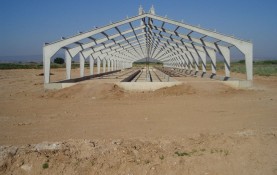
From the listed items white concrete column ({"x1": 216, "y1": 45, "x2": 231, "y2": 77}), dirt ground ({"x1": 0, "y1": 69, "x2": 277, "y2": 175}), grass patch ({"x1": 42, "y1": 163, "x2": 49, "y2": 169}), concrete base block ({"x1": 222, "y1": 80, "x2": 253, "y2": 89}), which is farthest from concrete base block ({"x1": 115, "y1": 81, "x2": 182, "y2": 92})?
grass patch ({"x1": 42, "y1": 163, "x2": 49, "y2": 169})

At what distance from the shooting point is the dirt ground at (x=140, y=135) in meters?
5.38

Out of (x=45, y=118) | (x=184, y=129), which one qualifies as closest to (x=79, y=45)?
(x=45, y=118)

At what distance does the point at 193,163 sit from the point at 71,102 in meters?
8.00

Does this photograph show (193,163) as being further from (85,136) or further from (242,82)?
(242,82)

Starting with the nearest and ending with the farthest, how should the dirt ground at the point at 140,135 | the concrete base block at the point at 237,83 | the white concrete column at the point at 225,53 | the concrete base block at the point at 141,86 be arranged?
the dirt ground at the point at 140,135, the concrete base block at the point at 141,86, the concrete base block at the point at 237,83, the white concrete column at the point at 225,53

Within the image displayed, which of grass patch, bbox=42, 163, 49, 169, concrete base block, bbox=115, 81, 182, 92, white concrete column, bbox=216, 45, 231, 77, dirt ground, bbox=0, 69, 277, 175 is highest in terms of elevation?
white concrete column, bbox=216, 45, 231, 77

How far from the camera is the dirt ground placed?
17.6ft

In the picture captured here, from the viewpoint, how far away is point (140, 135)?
7.12 metres

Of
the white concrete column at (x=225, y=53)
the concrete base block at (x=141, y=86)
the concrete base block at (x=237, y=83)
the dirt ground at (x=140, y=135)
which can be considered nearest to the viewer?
the dirt ground at (x=140, y=135)

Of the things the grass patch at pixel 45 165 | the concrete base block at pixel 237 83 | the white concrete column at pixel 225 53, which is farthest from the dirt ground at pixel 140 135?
the white concrete column at pixel 225 53

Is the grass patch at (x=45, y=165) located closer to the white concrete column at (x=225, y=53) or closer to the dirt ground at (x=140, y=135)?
the dirt ground at (x=140, y=135)

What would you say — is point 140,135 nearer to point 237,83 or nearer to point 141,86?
point 141,86

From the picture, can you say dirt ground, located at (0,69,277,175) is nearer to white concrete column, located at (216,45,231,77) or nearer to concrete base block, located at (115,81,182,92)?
concrete base block, located at (115,81,182,92)

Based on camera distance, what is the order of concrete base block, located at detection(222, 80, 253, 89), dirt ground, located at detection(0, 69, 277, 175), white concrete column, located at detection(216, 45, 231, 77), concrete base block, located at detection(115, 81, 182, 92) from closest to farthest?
1. dirt ground, located at detection(0, 69, 277, 175)
2. concrete base block, located at detection(115, 81, 182, 92)
3. concrete base block, located at detection(222, 80, 253, 89)
4. white concrete column, located at detection(216, 45, 231, 77)
